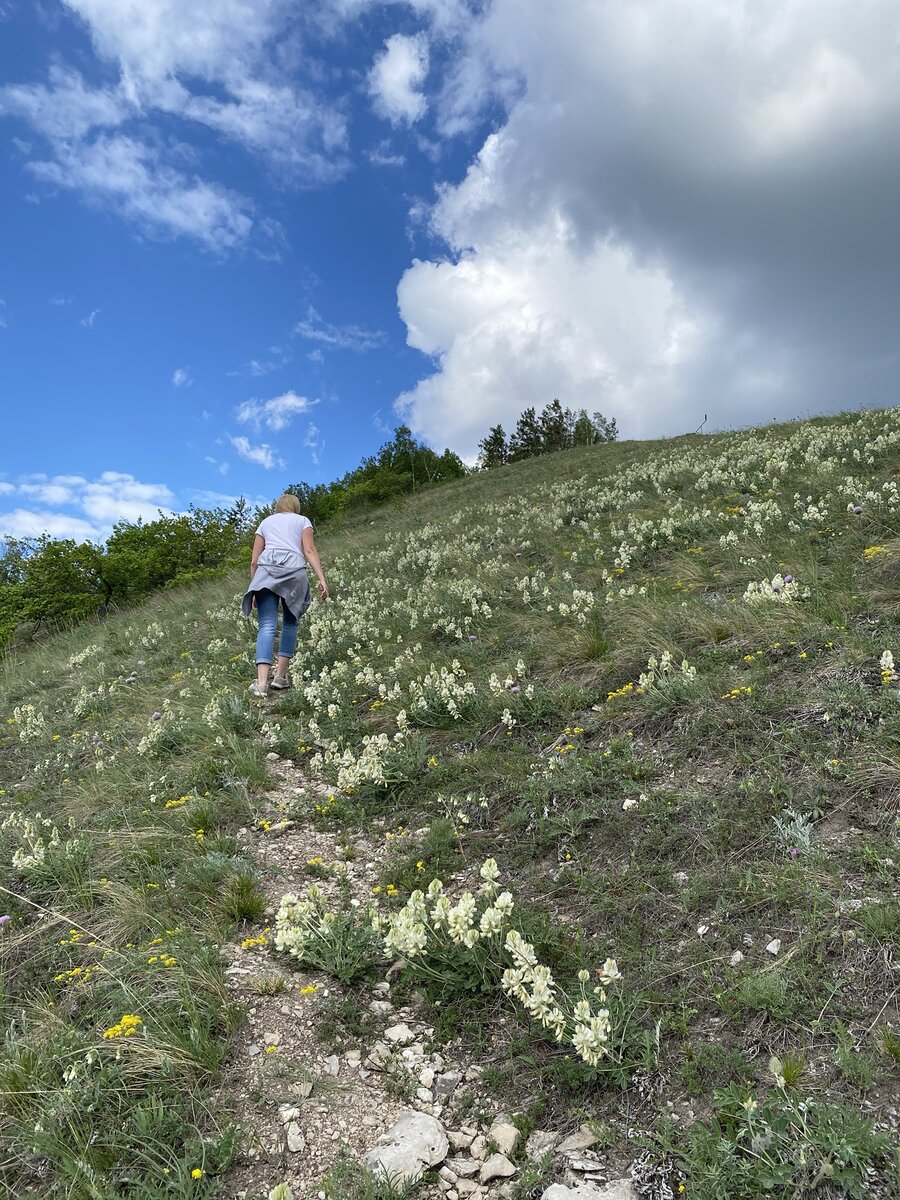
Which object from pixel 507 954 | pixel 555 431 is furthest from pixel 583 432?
pixel 507 954

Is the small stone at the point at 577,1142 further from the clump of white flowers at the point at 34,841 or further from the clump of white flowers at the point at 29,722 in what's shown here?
the clump of white flowers at the point at 29,722

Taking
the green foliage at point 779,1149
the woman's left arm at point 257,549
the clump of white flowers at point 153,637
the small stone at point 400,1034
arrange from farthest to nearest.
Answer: the clump of white flowers at point 153,637
the woman's left arm at point 257,549
the small stone at point 400,1034
the green foliage at point 779,1149

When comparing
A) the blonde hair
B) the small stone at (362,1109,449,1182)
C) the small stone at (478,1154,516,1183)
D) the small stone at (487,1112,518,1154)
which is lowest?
the small stone at (478,1154,516,1183)

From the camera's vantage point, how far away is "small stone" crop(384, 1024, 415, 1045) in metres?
3.20

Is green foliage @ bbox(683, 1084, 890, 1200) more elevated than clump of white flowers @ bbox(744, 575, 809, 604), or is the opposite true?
clump of white flowers @ bbox(744, 575, 809, 604)

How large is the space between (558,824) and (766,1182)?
7.56ft

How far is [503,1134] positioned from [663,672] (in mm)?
3506

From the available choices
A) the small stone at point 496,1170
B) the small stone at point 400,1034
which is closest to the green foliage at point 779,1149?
the small stone at point 496,1170

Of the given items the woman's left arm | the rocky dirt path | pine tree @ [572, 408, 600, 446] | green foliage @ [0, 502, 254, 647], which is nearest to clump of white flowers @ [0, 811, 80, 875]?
the rocky dirt path

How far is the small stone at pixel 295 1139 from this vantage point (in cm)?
265

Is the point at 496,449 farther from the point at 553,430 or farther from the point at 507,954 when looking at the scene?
the point at 507,954

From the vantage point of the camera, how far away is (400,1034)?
322cm

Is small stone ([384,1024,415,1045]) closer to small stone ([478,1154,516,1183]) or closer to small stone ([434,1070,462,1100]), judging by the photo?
small stone ([434,1070,462,1100])

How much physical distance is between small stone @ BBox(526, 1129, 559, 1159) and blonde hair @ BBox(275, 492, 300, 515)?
7.68m
